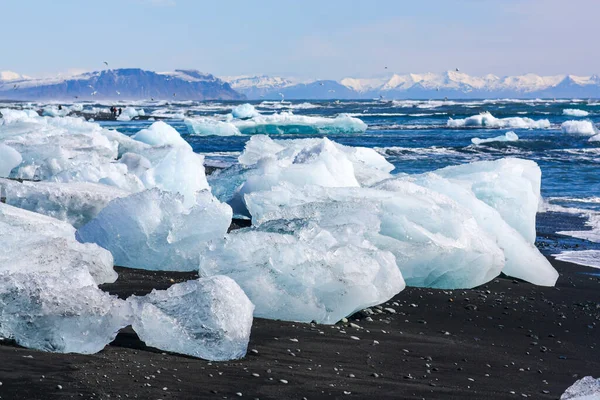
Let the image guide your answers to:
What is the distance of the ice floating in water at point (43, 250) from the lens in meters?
5.35

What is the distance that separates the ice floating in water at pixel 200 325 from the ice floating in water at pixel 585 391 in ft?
5.97

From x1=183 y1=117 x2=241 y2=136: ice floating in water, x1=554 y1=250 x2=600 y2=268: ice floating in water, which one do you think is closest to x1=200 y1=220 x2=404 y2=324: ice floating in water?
x1=554 y1=250 x2=600 y2=268: ice floating in water

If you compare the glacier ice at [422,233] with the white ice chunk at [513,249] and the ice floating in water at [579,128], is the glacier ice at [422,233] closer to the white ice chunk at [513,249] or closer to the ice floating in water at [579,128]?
the white ice chunk at [513,249]

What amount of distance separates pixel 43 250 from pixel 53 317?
126 cm

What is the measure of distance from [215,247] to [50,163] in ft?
25.7

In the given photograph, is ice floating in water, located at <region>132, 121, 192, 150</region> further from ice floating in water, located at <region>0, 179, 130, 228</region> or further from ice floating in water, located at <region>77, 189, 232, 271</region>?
ice floating in water, located at <region>77, 189, 232, 271</region>

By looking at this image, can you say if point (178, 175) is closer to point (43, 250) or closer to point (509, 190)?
point (509, 190)

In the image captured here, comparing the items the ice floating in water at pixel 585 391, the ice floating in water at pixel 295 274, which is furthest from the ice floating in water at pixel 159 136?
the ice floating in water at pixel 585 391

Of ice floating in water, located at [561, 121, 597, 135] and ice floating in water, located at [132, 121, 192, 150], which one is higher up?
ice floating in water, located at [132, 121, 192, 150]

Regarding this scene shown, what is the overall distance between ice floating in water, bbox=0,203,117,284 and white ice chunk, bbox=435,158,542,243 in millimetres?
4883

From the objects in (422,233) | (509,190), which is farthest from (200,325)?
(509,190)

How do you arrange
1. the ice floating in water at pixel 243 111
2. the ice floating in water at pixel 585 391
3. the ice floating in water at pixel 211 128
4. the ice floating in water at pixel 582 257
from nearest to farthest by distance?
the ice floating in water at pixel 585 391 < the ice floating in water at pixel 582 257 < the ice floating in water at pixel 211 128 < the ice floating in water at pixel 243 111

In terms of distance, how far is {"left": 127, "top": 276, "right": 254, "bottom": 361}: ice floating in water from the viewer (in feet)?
14.8

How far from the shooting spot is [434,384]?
456cm
